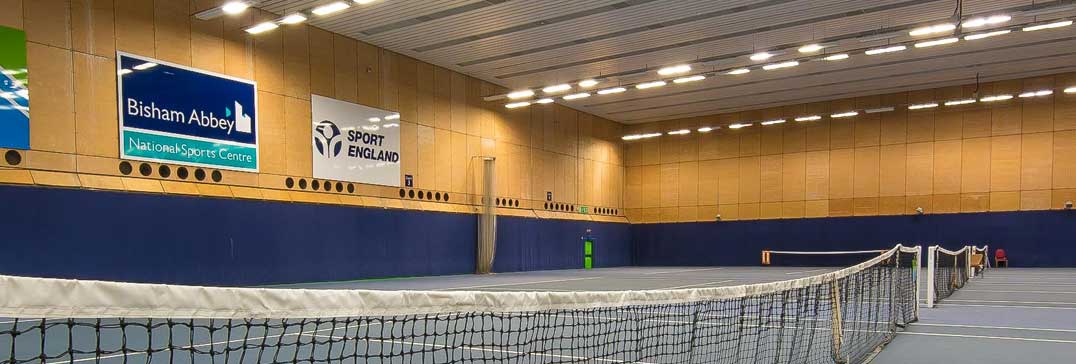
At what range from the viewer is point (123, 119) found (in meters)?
13.7

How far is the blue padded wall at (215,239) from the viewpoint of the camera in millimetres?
12258

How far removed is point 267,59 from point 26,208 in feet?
21.6

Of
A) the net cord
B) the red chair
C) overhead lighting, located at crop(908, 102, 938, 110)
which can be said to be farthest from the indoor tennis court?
overhead lighting, located at crop(908, 102, 938, 110)

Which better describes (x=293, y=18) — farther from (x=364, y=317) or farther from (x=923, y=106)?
(x=923, y=106)

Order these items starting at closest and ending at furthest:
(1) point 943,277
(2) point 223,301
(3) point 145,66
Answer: (2) point 223,301 < (3) point 145,66 < (1) point 943,277

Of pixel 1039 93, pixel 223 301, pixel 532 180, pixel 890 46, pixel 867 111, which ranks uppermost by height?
pixel 890 46

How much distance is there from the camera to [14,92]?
480 inches

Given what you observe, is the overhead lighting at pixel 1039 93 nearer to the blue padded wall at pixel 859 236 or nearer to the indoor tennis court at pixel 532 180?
the indoor tennis court at pixel 532 180

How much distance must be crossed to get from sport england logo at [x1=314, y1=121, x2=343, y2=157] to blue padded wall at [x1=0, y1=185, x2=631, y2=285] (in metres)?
1.60

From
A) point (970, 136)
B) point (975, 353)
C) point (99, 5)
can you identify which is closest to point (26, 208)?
point (99, 5)

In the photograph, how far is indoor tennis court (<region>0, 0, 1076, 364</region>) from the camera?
259 inches

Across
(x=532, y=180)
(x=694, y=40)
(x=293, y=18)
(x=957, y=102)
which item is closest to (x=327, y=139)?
(x=293, y=18)

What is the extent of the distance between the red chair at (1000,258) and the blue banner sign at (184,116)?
27.5m

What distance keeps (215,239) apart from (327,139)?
14.2 ft
